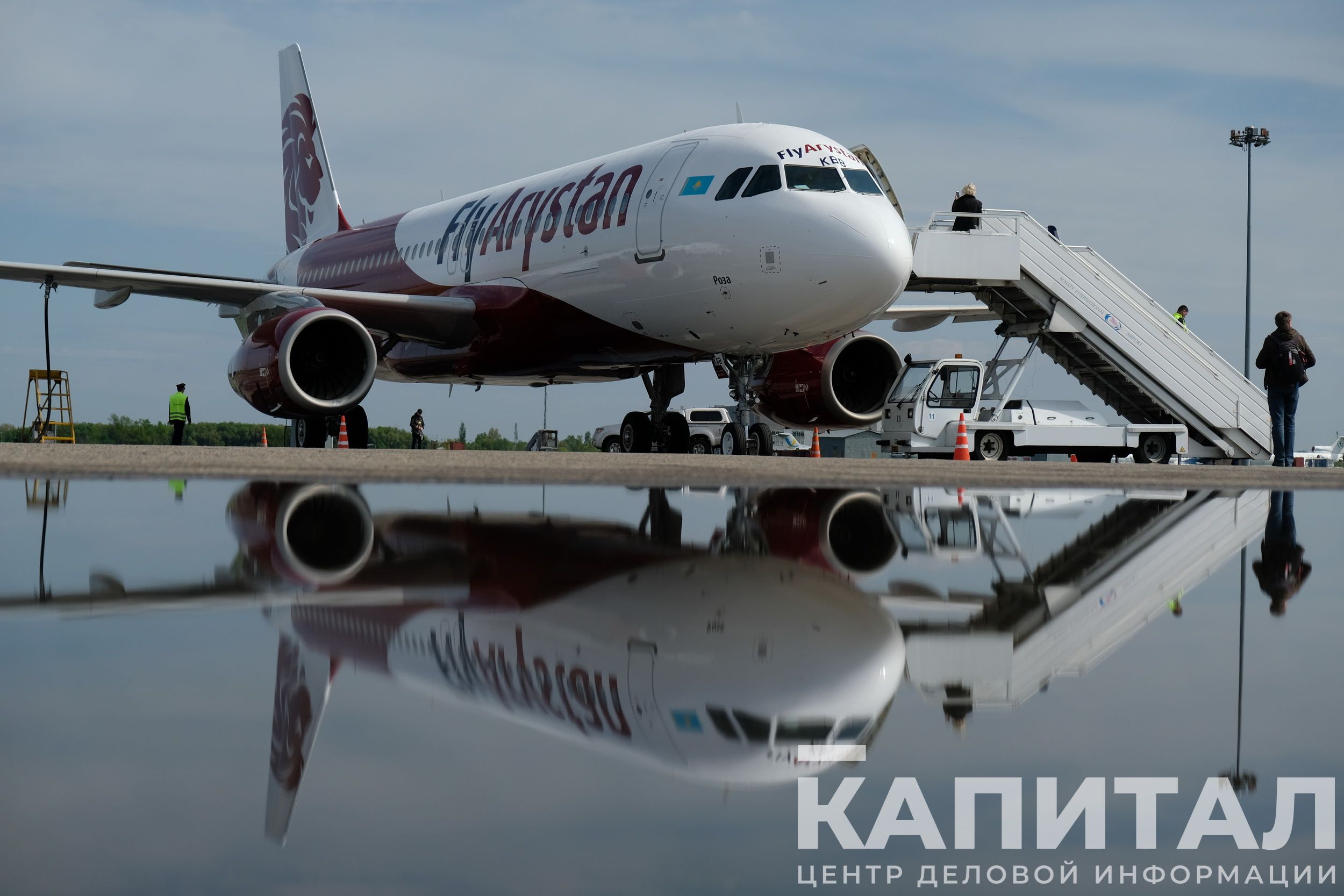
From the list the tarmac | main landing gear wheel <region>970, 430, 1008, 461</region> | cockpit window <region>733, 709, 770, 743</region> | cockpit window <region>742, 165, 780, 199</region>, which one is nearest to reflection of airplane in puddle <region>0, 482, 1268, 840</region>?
cockpit window <region>733, 709, 770, 743</region>

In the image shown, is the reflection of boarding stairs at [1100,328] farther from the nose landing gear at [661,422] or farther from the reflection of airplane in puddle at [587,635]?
the reflection of airplane in puddle at [587,635]

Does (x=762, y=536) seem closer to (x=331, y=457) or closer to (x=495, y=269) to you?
(x=331, y=457)

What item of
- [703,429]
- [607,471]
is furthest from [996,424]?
[703,429]

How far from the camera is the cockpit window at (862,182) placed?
12180 mm

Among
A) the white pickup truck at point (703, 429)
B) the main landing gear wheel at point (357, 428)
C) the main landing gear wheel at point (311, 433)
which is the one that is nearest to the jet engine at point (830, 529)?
the main landing gear wheel at point (311, 433)

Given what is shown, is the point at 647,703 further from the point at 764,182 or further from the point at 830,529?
the point at 764,182

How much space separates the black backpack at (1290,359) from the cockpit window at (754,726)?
13.3m

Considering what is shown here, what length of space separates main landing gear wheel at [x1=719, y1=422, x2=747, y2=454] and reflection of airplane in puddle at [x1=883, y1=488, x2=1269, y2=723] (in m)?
6.96

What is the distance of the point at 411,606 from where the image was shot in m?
2.79

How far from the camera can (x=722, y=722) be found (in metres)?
1.81

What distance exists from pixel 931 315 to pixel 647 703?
1729 cm

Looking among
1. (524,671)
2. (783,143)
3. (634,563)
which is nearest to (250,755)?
(524,671)

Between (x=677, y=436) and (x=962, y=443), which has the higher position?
(x=677, y=436)

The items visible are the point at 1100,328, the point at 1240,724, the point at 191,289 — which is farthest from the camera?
the point at 1100,328
